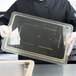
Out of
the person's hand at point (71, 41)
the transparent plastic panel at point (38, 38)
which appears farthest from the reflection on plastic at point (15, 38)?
the person's hand at point (71, 41)

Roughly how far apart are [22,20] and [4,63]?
13.1 inches

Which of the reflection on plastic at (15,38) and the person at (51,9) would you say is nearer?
the reflection on plastic at (15,38)

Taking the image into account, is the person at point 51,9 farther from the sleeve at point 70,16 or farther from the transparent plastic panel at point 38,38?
the transparent plastic panel at point 38,38

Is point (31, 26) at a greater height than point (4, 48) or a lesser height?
greater

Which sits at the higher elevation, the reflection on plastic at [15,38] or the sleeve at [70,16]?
the sleeve at [70,16]


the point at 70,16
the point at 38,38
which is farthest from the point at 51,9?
the point at 38,38

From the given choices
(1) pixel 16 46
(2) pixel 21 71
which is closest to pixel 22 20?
(1) pixel 16 46

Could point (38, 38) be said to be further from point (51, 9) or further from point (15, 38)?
point (51, 9)

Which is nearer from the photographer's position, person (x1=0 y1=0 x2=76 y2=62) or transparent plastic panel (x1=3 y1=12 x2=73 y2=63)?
transparent plastic panel (x1=3 y1=12 x2=73 y2=63)

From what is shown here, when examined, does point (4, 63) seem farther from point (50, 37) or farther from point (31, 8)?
point (31, 8)

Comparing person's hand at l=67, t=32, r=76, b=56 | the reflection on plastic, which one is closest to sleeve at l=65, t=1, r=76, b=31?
person's hand at l=67, t=32, r=76, b=56

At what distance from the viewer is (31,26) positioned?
0.95 metres

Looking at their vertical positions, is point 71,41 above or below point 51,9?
below

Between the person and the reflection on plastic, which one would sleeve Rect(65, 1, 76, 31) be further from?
the reflection on plastic
